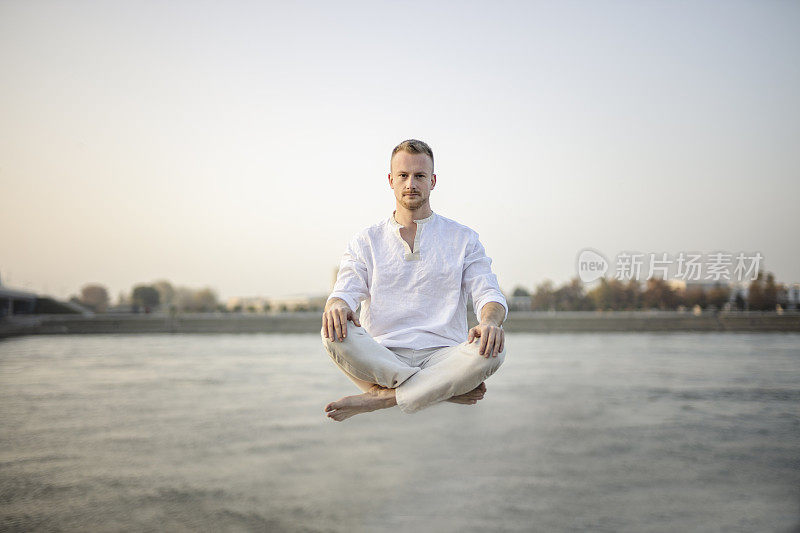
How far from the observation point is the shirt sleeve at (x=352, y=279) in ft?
9.78

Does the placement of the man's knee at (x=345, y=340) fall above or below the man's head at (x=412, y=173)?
below

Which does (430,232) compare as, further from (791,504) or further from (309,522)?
(791,504)

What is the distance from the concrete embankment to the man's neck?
120 meters

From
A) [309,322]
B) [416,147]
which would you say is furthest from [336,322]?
[309,322]

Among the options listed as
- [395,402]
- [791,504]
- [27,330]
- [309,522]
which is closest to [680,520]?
[791,504]

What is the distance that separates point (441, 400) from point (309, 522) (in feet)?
676

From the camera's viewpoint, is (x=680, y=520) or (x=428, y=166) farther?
(x=680, y=520)

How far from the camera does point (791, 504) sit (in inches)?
7480

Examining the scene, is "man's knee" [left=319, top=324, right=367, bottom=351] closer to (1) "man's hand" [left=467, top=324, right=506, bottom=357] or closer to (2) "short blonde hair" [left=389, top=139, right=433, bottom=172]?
(1) "man's hand" [left=467, top=324, right=506, bottom=357]

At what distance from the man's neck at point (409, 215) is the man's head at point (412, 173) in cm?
15

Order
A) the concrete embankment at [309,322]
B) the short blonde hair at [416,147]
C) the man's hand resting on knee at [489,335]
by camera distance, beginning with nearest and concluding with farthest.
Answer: the man's hand resting on knee at [489,335], the short blonde hair at [416,147], the concrete embankment at [309,322]

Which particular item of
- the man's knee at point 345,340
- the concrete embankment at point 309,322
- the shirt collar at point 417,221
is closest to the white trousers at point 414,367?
the man's knee at point 345,340

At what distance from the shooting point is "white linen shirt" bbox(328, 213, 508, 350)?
3045 millimetres

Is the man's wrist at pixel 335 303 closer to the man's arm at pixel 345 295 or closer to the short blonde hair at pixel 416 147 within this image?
the man's arm at pixel 345 295
